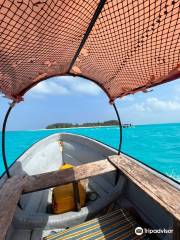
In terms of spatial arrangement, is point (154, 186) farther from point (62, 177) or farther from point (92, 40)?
point (92, 40)

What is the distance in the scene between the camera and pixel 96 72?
2.62m

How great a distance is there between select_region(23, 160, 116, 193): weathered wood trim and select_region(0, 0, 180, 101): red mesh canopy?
4.04ft

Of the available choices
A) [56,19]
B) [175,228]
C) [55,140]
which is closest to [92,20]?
[56,19]

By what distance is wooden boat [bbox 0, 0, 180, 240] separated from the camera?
52.1 inches

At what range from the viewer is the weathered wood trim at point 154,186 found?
1.63 m

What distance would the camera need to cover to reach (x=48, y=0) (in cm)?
117

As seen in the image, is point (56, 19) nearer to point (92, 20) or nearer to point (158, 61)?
point (92, 20)

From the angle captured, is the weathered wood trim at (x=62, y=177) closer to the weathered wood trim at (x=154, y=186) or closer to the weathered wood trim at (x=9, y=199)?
the weathered wood trim at (x=9, y=199)

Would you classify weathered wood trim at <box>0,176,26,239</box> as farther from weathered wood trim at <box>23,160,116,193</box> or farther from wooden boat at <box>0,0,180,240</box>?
weathered wood trim at <box>23,160,116,193</box>

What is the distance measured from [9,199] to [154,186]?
1673mm

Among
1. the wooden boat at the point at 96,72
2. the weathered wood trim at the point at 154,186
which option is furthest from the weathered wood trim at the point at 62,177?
the weathered wood trim at the point at 154,186

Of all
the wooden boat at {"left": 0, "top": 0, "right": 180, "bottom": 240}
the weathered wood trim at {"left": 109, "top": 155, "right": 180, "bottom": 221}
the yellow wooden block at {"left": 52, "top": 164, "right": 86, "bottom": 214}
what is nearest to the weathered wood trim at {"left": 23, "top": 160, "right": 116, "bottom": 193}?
the wooden boat at {"left": 0, "top": 0, "right": 180, "bottom": 240}

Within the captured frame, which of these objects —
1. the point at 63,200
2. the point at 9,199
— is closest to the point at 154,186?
the point at 63,200

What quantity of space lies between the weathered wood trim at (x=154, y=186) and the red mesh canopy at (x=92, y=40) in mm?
1141
